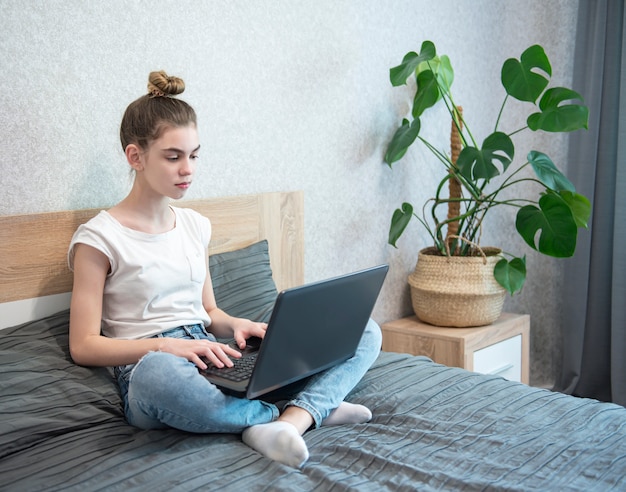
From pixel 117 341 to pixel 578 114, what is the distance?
165 centimetres

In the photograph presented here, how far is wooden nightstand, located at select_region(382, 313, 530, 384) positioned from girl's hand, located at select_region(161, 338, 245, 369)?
3.90 ft

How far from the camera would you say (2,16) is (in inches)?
62.5

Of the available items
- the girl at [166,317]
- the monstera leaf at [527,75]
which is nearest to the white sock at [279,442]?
the girl at [166,317]

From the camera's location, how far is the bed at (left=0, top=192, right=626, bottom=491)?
1188 mm

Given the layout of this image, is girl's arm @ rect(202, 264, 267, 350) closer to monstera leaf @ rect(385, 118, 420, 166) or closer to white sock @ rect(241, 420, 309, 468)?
white sock @ rect(241, 420, 309, 468)

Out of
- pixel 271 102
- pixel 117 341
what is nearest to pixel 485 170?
pixel 271 102

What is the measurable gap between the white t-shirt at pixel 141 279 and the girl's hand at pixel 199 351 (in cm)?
16

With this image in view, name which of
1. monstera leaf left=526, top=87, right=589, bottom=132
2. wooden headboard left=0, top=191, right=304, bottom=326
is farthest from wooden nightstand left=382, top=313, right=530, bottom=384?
monstera leaf left=526, top=87, right=589, bottom=132

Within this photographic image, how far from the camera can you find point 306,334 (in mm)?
1364

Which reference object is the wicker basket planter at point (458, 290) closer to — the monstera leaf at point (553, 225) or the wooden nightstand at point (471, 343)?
the wooden nightstand at point (471, 343)

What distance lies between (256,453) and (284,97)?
1.26 meters

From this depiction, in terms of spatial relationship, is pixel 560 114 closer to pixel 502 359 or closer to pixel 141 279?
pixel 502 359

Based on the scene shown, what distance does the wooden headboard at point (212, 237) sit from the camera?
1593 millimetres

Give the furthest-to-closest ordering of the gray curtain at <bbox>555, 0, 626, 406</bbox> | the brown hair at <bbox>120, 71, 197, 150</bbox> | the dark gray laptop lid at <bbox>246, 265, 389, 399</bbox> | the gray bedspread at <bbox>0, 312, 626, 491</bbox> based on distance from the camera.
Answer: the gray curtain at <bbox>555, 0, 626, 406</bbox>, the brown hair at <bbox>120, 71, 197, 150</bbox>, the dark gray laptop lid at <bbox>246, 265, 389, 399</bbox>, the gray bedspread at <bbox>0, 312, 626, 491</bbox>
